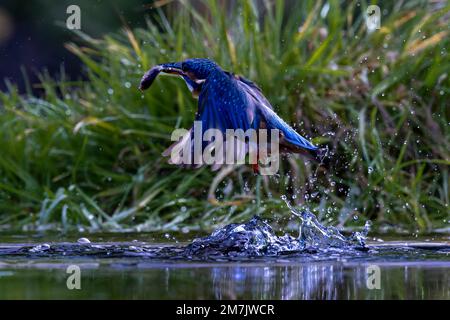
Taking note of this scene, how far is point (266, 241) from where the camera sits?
14.6 feet

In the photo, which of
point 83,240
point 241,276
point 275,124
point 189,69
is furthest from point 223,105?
point 83,240

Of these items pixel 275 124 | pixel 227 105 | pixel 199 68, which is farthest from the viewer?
pixel 199 68

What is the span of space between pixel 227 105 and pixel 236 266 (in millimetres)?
740

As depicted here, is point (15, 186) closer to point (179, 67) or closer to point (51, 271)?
point (179, 67)

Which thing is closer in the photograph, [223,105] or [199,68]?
[223,105]

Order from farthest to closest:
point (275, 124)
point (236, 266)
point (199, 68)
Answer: point (199, 68) < point (275, 124) < point (236, 266)

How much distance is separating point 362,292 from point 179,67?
73.5 inches

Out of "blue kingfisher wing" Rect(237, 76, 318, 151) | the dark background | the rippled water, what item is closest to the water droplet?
the rippled water

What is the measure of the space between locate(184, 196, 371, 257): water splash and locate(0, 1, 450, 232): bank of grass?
2.86ft

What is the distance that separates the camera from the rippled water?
3092 millimetres

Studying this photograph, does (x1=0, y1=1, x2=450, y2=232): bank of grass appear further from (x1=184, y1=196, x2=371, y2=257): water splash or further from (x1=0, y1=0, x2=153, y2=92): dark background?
(x1=0, y1=0, x2=153, y2=92): dark background

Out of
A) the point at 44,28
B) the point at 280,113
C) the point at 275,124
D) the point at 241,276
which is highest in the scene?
the point at 44,28

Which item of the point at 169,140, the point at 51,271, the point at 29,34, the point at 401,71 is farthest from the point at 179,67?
the point at 29,34

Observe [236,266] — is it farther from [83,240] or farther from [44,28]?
[44,28]
